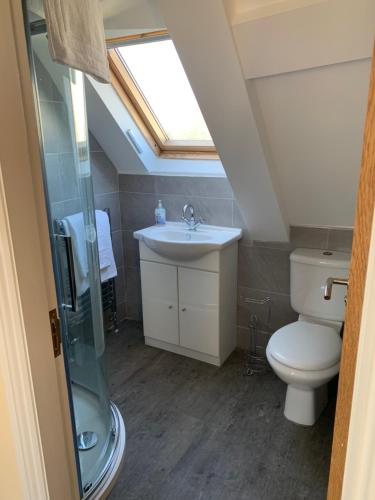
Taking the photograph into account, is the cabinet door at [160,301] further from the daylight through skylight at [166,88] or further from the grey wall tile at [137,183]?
the daylight through skylight at [166,88]

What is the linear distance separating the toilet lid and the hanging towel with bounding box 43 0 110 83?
1.49 m

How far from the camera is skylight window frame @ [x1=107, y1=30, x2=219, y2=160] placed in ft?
7.44

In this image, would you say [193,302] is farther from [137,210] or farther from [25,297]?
[25,297]

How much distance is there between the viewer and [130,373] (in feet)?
8.12

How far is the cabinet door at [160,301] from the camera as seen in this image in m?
2.54

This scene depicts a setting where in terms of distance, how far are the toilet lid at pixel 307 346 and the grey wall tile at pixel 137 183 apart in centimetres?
140

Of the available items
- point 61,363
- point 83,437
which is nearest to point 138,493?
point 83,437

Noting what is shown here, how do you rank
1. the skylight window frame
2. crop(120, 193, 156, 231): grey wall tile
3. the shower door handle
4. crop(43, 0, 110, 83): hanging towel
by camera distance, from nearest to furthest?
crop(43, 0, 110, 83): hanging towel, the shower door handle, the skylight window frame, crop(120, 193, 156, 231): grey wall tile

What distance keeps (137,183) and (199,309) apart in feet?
3.48

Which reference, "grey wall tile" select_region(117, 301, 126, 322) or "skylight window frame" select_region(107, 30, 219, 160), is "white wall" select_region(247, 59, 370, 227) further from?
"grey wall tile" select_region(117, 301, 126, 322)

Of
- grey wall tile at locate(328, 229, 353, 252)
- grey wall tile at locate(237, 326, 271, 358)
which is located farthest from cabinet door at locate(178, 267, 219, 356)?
grey wall tile at locate(328, 229, 353, 252)

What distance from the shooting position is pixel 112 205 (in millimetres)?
2885

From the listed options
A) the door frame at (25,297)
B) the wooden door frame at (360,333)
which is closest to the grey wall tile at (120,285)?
the door frame at (25,297)

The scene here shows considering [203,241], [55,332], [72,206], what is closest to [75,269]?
[72,206]
